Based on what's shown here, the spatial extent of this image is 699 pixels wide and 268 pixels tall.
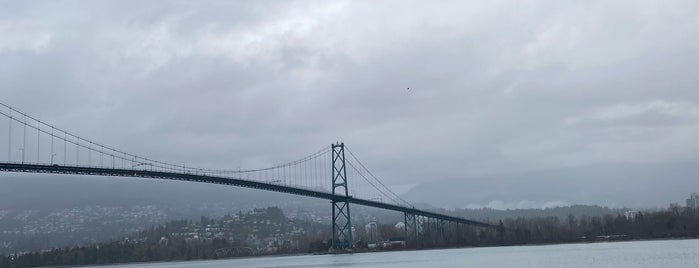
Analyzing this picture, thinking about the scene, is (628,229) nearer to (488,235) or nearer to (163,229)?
(488,235)

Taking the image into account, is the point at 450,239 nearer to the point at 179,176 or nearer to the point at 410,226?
the point at 410,226

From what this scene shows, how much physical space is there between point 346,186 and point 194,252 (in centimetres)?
2603

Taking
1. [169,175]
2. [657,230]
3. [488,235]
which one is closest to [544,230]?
[488,235]

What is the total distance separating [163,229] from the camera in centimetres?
14275

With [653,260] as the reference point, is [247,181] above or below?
above

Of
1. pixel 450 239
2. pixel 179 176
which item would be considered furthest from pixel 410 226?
pixel 179 176

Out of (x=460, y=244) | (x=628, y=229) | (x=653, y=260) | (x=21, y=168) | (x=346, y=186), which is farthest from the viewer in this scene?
(x=460, y=244)

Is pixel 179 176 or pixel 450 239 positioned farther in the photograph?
pixel 450 239

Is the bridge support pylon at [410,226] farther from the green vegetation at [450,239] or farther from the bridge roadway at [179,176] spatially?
the bridge roadway at [179,176]

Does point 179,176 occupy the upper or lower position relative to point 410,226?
upper

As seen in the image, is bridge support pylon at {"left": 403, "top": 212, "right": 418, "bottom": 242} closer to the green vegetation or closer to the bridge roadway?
the green vegetation

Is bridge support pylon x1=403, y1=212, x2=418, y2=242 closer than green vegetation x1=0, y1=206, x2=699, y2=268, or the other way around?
green vegetation x1=0, y1=206, x2=699, y2=268

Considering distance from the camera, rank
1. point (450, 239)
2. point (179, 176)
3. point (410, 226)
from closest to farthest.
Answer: point (179, 176), point (450, 239), point (410, 226)

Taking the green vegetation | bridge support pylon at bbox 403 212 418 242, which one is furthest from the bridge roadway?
the green vegetation
